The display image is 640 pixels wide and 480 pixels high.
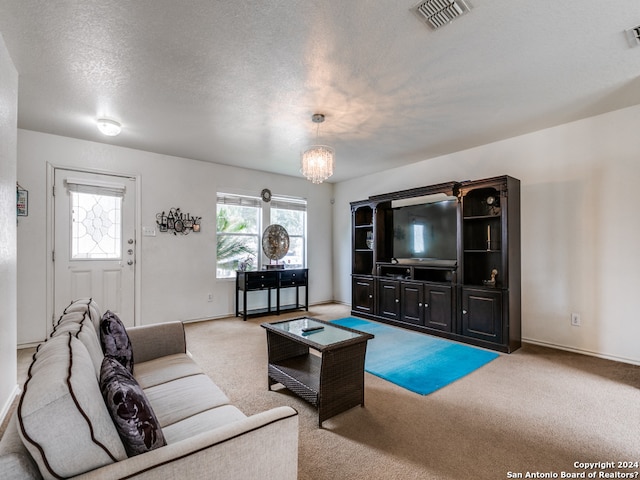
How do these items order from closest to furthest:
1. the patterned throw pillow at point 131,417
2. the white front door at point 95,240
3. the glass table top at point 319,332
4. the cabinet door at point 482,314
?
the patterned throw pillow at point 131,417 < the glass table top at point 319,332 < the cabinet door at point 482,314 < the white front door at point 95,240

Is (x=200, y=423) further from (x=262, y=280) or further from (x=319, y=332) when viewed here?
(x=262, y=280)

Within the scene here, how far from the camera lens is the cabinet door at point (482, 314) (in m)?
3.55

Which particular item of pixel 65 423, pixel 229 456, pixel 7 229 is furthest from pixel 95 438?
pixel 7 229

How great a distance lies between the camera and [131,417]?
97cm

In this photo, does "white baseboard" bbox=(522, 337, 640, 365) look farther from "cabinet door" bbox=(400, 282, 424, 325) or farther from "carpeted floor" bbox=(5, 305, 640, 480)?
"cabinet door" bbox=(400, 282, 424, 325)

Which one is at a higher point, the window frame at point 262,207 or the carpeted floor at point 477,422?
the window frame at point 262,207

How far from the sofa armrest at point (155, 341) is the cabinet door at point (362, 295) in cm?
323

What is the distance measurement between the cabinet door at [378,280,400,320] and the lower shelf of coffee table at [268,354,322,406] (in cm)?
220

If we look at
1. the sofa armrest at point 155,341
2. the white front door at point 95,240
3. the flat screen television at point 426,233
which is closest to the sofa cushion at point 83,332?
the sofa armrest at point 155,341

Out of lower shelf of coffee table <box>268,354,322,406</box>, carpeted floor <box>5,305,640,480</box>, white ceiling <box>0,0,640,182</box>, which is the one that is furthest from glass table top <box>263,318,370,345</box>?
white ceiling <box>0,0,640,182</box>

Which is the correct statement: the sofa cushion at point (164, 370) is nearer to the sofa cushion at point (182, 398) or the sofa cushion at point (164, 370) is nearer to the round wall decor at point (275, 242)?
the sofa cushion at point (182, 398)

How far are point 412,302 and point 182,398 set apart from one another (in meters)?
3.45

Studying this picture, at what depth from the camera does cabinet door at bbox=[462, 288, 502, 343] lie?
3553 mm

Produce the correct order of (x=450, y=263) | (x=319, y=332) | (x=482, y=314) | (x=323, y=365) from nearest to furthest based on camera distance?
(x=323, y=365) → (x=319, y=332) → (x=482, y=314) → (x=450, y=263)
